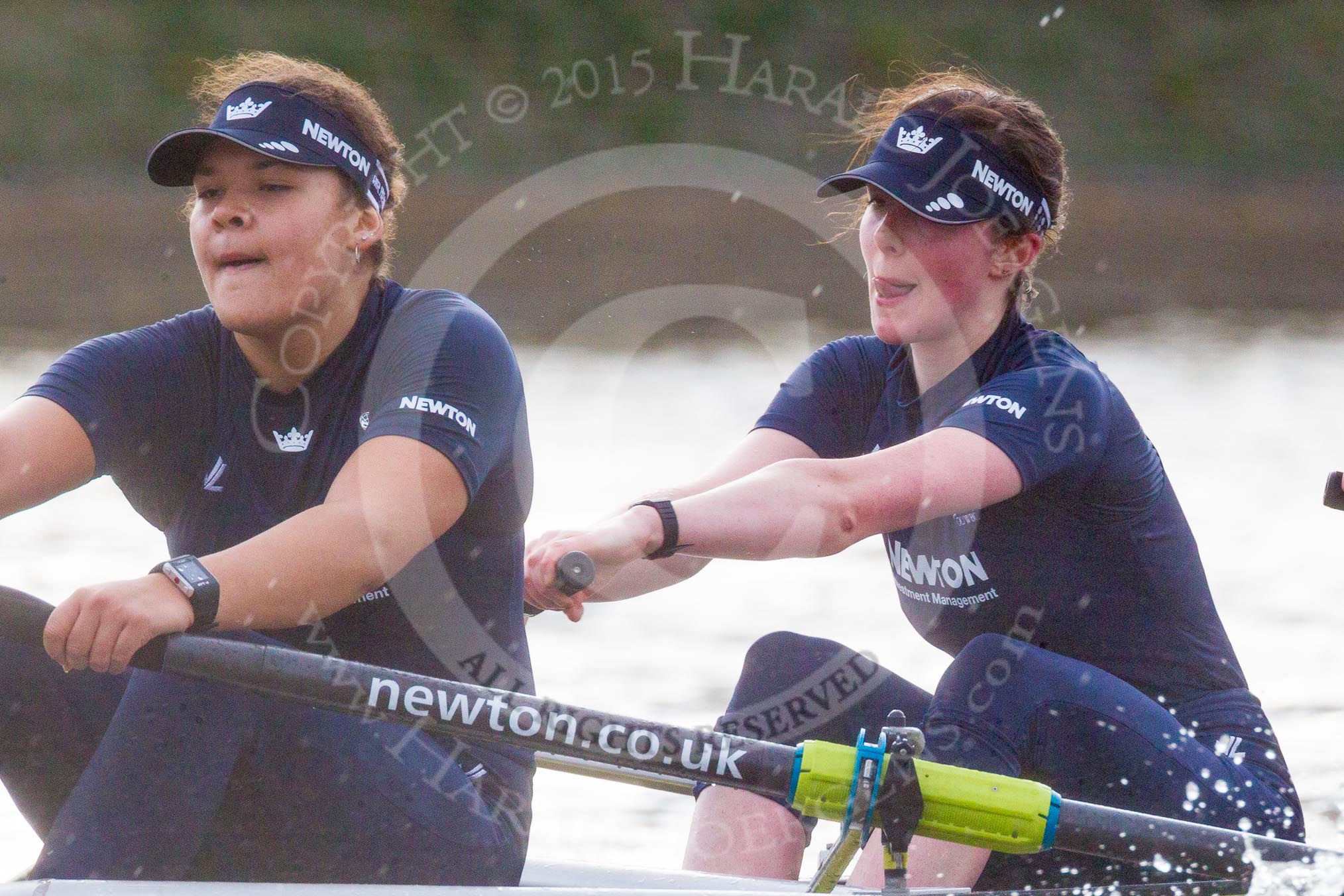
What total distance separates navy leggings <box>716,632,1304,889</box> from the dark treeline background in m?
8.92

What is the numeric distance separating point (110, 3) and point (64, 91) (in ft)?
4.27

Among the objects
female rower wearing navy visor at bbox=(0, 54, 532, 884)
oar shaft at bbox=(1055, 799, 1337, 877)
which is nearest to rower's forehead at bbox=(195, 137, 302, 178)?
female rower wearing navy visor at bbox=(0, 54, 532, 884)

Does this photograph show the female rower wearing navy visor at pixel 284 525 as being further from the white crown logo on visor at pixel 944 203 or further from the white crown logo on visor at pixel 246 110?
the white crown logo on visor at pixel 944 203

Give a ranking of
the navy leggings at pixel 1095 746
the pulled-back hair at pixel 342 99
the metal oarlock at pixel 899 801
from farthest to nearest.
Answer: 1. the pulled-back hair at pixel 342 99
2. the navy leggings at pixel 1095 746
3. the metal oarlock at pixel 899 801

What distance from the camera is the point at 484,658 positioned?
2.23 meters

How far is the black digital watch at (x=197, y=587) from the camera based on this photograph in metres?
1.91

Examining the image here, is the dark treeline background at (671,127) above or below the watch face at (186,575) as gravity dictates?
above

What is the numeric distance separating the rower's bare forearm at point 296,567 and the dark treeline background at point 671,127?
29.7ft

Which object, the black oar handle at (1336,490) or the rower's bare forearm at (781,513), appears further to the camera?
the black oar handle at (1336,490)

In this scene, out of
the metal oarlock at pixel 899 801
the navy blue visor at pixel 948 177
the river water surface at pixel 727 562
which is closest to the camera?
the metal oarlock at pixel 899 801

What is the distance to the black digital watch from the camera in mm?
1905

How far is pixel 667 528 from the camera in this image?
2.14 metres

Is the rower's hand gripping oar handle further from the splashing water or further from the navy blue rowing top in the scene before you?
the splashing water

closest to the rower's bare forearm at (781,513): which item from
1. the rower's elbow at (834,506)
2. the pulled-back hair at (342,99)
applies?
the rower's elbow at (834,506)
